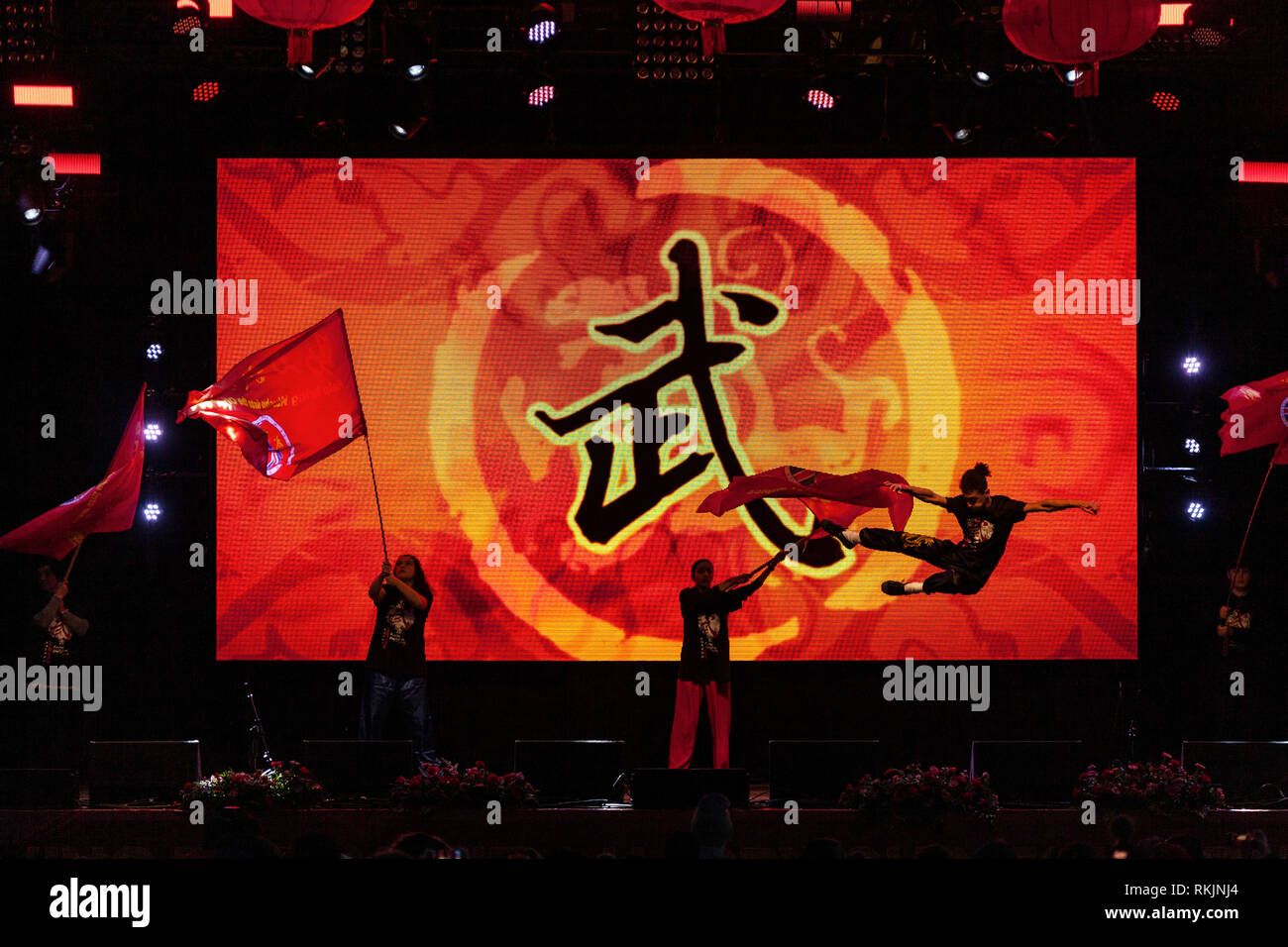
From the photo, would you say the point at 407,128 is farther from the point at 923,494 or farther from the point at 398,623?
the point at 923,494

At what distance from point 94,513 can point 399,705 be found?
2.18 meters

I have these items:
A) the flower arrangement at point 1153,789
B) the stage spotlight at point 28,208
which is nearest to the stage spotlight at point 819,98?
the flower arrangement at point 1153,789

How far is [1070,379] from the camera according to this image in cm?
984

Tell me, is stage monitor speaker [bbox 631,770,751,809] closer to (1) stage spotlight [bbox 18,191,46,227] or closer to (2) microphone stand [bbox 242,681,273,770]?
(2) microphone stand [bbox 242,681,273,770]

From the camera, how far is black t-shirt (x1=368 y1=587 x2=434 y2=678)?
8914 millimetres

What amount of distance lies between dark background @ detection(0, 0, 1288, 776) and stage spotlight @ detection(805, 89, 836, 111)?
13 cm

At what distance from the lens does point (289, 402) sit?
27.9 ft

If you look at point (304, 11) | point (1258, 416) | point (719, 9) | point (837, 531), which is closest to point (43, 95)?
point (304, 11)

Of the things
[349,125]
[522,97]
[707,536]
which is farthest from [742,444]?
[349,125]

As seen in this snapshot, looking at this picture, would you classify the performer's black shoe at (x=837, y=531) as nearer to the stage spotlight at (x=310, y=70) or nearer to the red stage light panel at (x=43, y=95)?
the stage spotlight at (x=310, y=70)

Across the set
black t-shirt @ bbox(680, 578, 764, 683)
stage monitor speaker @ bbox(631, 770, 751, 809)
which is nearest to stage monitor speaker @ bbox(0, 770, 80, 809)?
stage monitor speaker @ bbox(631, 770, 751, 809)

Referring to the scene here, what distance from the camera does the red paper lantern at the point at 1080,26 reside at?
21.1 ft

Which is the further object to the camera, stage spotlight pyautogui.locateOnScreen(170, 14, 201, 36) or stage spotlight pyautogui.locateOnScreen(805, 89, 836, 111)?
stage spotlight pyautogui.locateOnScreen(805, 89, 836, 111)

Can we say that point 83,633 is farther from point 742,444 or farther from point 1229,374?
point 1229,374
